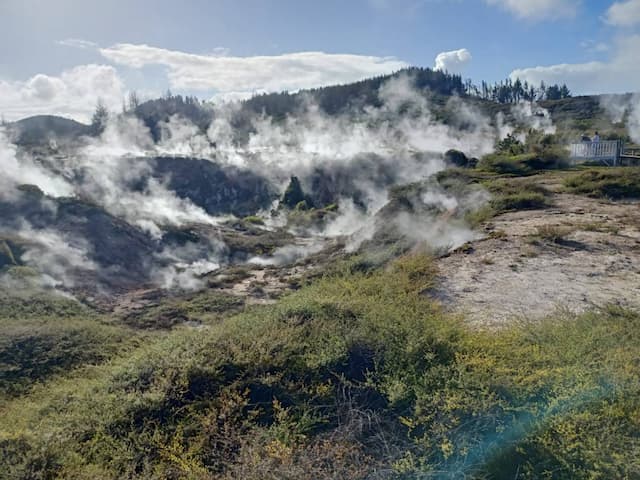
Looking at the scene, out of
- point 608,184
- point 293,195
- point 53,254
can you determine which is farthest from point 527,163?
point 53,254

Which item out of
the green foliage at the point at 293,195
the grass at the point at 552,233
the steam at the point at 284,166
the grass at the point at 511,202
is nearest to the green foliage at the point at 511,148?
the steam at the point at 284,166

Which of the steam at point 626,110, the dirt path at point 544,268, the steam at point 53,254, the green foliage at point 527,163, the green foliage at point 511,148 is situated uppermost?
the steam at point 626,110

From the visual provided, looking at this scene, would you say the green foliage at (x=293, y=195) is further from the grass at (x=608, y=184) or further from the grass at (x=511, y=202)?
the grass at (x=608, y=184)

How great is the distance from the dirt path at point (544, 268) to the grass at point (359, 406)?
994 mm

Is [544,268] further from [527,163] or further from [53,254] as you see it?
[53,254]

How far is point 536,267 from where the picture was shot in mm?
10008

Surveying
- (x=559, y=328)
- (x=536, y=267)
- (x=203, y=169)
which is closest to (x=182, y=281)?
(x=536, y=267)

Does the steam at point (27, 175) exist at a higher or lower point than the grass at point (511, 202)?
higher

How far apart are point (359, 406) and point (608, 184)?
16529mm

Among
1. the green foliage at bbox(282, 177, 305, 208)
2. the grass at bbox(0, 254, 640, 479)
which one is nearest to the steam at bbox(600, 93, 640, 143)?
the green foliage at bbox(282, 177, 305, 208)

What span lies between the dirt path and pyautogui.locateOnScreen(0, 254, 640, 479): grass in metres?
0.99

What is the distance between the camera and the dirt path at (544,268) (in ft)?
26.5

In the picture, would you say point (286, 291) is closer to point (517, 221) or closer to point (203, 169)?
point (517, 221)

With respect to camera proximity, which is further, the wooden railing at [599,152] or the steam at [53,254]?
the wooden railing at [599,152]
